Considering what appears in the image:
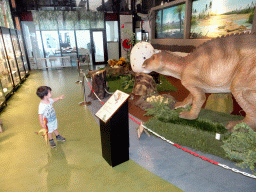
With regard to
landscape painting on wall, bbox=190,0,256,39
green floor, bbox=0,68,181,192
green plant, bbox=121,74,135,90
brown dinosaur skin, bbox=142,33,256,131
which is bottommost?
green floor, bbox=0,68,181,192

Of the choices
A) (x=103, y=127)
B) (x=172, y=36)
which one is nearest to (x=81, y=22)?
(x=172, y=36)

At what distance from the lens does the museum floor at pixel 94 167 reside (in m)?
2.17

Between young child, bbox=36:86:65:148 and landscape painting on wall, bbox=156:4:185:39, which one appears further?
landscape painting on wall, bbox=156:4:185:39

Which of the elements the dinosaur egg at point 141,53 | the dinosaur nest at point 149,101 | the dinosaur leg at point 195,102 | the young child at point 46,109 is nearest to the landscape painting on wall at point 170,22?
the dinosaur egg at point 141,53

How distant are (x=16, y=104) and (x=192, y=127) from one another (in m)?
4.66

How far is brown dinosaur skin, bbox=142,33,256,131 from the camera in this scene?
91.4 inches

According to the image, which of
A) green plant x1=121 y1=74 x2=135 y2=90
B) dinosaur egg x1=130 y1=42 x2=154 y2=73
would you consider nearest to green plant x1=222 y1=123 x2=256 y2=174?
dinosaur egg x1=130 y1=42 x2=154 y2=73

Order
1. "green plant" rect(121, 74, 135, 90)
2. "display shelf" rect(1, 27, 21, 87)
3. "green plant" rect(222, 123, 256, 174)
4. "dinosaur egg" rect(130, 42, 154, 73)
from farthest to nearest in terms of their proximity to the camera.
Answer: "display shelf" rect(1, 27, 21, 87) → "green plant" rect(121, 74, 135, 90) → "dinosaur egg" rect(130, 42, 154, 73) → "green plant" rect(222, 123, 256, 174)

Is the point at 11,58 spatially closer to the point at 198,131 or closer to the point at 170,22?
the point at 170,22

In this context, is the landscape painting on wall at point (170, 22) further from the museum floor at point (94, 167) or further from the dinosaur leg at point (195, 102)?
the museum floor at point (94, 167)

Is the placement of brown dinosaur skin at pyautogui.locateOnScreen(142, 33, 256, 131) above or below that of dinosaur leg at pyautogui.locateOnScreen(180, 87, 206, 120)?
above

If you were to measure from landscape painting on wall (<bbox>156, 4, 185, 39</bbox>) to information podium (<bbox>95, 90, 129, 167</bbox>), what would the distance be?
17.3 ft

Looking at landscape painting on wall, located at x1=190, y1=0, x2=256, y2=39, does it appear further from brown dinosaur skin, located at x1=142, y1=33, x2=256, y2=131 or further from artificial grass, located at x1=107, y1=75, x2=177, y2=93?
brown dinosaur skin, located at x1=142, y1=33, x2=256, y2=131

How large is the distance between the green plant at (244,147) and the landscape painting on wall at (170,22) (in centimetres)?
522
